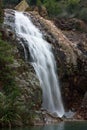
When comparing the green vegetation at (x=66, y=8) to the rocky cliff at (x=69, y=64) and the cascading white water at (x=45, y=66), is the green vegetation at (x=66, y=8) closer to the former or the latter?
the rocky cliff at (x=69, y=64)

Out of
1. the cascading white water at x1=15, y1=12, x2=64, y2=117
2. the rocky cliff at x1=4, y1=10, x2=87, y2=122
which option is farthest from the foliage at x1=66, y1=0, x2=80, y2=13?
the cascading white water at x1=15, y1=12, x2=64, y2=117

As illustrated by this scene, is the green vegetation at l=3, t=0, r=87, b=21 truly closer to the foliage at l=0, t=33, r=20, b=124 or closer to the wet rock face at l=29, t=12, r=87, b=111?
the wet rock face at l=29, t=12, r=87, b=111

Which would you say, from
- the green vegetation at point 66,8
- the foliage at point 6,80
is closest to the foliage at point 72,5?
the green vegetation at point 66,8

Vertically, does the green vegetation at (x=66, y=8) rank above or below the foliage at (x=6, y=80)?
below

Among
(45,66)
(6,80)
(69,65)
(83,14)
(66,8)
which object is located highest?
(6,80)

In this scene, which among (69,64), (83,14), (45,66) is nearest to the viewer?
(45,66)

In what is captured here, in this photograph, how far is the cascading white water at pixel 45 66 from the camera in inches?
1710

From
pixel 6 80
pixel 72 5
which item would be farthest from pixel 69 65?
pixel 72 5

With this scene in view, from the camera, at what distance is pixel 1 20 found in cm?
4169

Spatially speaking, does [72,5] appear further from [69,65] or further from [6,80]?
[6,80]

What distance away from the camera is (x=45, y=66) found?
45406 mm

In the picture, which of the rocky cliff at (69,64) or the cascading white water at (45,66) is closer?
Answer: the cascading white water at (45,66)

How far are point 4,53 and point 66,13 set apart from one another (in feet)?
122

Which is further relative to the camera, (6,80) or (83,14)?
(83,14)
